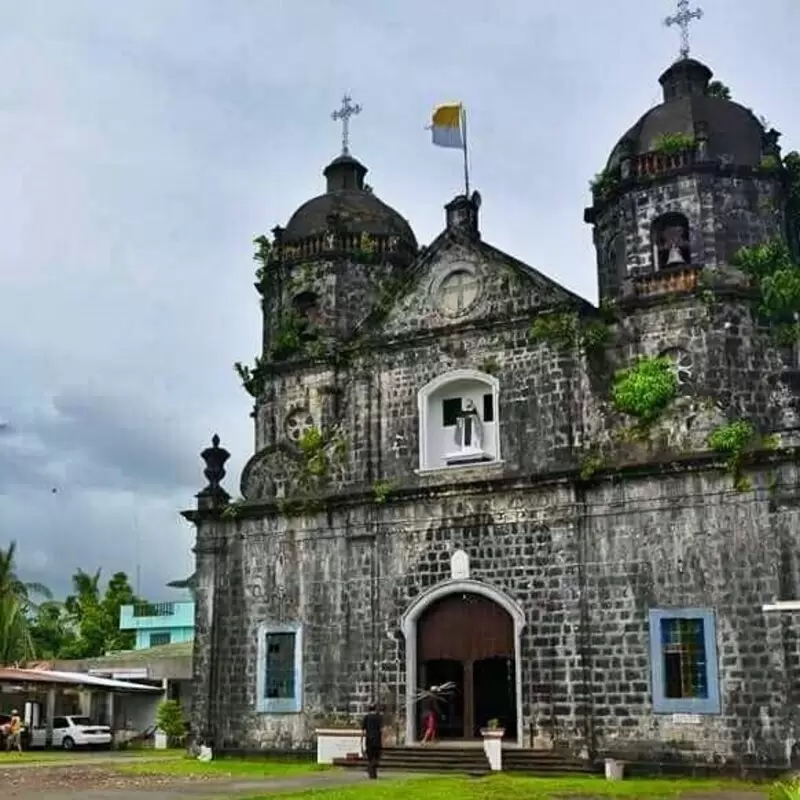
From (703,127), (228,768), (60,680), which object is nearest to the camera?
(228,768)

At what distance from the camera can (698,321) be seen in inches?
774

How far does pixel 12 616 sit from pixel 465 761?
23.6m

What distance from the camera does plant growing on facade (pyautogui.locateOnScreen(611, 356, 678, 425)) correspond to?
19141 millimetres

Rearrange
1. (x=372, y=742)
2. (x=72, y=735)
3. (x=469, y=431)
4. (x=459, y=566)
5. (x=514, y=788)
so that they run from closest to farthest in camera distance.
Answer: (x=514, y=788), (x=372, y=742), (x=459, y=566), (x=469, y=431), (x=72, y=735)

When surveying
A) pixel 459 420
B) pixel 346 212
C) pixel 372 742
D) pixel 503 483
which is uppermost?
pixel 346 212

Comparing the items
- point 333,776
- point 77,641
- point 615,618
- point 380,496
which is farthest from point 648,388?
point 77,641

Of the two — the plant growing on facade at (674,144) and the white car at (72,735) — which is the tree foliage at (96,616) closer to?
the white car at (72,735)

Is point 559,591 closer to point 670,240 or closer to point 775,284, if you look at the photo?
point 775,284

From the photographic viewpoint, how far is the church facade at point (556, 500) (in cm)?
1795

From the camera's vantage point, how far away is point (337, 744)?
20.0m

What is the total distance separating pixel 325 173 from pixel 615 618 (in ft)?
41.3

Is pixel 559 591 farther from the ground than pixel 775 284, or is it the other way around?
pixel 775 284

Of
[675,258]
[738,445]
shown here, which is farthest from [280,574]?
[675,258]

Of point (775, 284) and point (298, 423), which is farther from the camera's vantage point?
point (298, 423)
